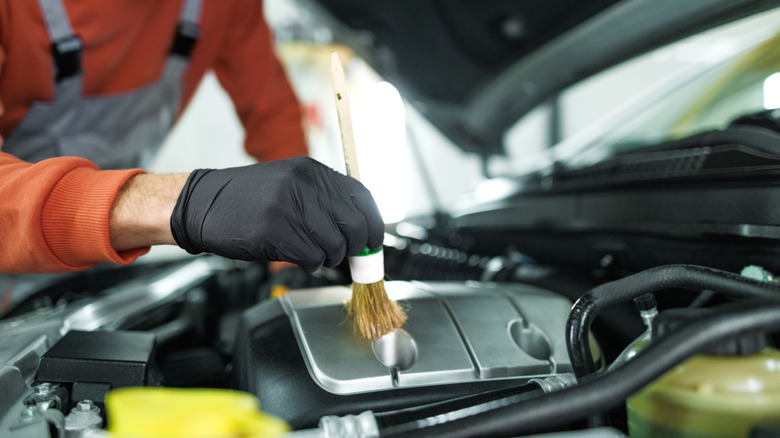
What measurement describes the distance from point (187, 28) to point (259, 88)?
1.30 ft

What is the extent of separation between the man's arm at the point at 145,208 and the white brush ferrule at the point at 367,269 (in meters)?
0.28

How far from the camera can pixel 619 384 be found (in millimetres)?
380

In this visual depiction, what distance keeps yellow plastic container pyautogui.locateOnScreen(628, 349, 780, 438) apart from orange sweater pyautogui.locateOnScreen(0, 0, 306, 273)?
27.5 inches

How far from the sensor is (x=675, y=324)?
437 millimetres

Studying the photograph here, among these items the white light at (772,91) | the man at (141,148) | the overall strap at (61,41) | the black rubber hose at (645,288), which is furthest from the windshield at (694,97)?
the overall strap at (61,41)

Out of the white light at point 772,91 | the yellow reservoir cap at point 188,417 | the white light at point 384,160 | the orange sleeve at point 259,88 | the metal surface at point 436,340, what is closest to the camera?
the yellow reservoir cap at point 188,417

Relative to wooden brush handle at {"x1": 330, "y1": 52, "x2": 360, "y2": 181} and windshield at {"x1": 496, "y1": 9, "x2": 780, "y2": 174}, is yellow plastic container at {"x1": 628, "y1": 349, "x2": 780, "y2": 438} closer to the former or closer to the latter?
wooden brush handle at {"x1": 330, "y1": 52, "x2": 360, "y2": 181}

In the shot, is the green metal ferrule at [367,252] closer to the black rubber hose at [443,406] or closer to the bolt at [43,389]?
the black rubber hose at [443,406]

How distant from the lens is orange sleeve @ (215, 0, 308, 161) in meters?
1.74

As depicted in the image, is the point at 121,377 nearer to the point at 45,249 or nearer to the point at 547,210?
the point at 45,249

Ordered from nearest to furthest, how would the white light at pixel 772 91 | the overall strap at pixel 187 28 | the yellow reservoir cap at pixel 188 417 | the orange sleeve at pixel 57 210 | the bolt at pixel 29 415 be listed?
1. the yellow reservoir cap at pixel 188 417
2. the bolt at pixel 29 415
3. the orange sleeve at pixel 57 210
4. the white light at pixel 772 91
5. the overall strap at pixel 187 28

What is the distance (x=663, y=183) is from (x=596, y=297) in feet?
1.56

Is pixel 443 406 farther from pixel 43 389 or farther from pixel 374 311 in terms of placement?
pixel 43 389

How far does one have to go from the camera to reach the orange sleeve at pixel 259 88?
1.74 m
